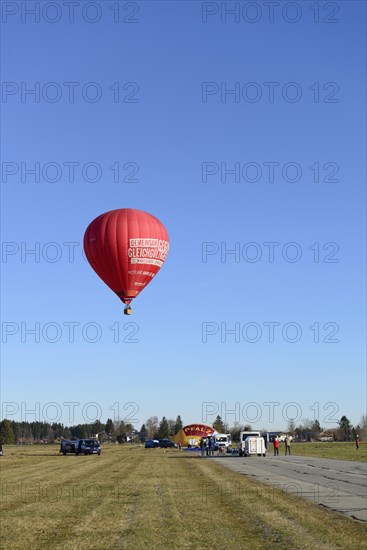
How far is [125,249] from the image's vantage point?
34062mm

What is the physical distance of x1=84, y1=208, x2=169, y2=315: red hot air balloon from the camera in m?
34.1

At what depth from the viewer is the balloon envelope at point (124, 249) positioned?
34125 millimetres

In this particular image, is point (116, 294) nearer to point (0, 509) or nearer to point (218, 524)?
point (0, 509)

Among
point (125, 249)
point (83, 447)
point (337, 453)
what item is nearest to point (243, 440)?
point (337, 453)

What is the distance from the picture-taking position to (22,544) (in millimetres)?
14445

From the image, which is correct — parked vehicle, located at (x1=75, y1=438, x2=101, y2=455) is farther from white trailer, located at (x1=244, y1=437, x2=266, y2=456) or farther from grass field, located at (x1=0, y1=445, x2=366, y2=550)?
grass field, located at (x1=0, y1=445, x2=366, y2=550)

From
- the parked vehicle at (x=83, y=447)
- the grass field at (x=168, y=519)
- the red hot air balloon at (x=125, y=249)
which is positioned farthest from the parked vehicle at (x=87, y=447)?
the grass field at (x=168, y=519)

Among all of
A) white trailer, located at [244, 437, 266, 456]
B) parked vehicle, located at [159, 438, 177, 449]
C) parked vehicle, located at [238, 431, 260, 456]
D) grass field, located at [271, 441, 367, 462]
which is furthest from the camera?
parked vehicle, located at [159, 438, 177, 449]

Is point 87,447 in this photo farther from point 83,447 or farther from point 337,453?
point 337,453

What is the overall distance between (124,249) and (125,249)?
44 mm

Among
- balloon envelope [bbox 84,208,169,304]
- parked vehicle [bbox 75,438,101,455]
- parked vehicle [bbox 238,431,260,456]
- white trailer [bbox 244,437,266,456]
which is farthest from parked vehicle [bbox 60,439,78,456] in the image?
balloon envelope [bbox 84,208,169,304]

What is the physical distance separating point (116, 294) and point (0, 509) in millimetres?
16075

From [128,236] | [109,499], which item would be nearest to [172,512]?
[109,499]

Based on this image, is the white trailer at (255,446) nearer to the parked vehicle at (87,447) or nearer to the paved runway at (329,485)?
the parked vehicle at (87,447)
